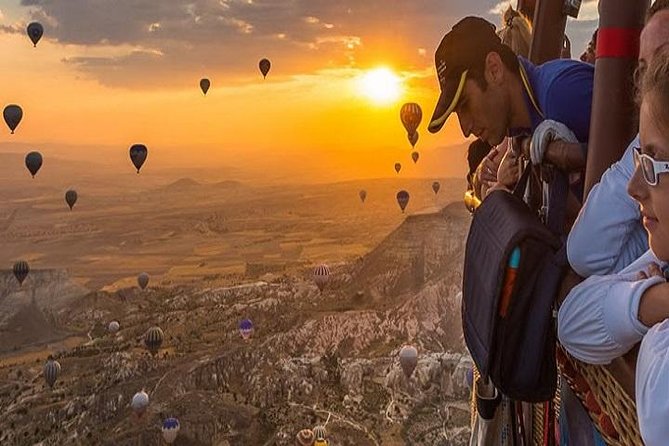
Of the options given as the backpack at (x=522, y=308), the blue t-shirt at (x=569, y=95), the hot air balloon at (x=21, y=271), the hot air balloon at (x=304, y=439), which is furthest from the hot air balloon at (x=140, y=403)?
the backpack at (x=522, y=308)

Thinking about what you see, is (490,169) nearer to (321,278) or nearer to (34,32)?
(34,32)

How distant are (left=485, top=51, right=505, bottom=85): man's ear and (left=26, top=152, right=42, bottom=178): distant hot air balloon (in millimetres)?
16143

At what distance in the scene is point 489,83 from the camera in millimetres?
912

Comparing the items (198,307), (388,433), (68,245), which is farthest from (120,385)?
(68,245)

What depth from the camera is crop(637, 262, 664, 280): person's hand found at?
1.71 ft

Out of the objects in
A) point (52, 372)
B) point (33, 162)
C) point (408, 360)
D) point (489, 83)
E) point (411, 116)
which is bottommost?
point (52, 372)

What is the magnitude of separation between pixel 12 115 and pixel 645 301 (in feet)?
55.2

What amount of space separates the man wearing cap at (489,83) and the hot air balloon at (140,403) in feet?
78.7

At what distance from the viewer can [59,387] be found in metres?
27.0

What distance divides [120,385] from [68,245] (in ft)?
63.5

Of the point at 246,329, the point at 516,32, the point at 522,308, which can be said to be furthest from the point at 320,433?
the point at 522,308

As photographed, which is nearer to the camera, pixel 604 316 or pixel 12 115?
pixel 604 316

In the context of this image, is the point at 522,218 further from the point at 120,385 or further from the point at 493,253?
the point at 120,385


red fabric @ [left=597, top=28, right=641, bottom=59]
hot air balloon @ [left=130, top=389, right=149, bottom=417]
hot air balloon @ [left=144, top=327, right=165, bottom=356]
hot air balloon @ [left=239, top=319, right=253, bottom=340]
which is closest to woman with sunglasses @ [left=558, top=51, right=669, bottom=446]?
red fabric @ [left=597, top=28, right=641, bottom=59]
